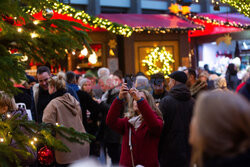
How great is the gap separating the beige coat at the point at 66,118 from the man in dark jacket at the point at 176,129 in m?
1.23

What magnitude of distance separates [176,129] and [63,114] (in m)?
1.62

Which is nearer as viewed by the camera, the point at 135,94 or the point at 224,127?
the point at 224,127

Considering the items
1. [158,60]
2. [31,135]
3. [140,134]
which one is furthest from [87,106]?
[158,60]

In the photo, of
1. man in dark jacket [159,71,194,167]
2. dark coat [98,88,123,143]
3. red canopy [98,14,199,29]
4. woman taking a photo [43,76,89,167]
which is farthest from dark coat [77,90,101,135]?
red canopy [98,14,199,29]

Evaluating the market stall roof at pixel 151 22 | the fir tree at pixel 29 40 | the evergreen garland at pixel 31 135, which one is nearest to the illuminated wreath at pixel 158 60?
the market stall roof at pixel 151 22

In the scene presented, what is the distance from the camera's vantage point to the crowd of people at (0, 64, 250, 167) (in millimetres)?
1900

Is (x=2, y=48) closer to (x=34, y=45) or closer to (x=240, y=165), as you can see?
(x=34, y=45)

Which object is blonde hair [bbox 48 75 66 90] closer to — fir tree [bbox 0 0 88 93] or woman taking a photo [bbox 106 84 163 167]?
woman taking a photo [bbox 106 84 163 167]

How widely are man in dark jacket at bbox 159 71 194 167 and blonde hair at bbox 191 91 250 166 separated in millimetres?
3534

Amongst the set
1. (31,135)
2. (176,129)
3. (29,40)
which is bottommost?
(176,129)

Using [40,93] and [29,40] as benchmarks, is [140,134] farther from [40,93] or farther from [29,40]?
[40,93]

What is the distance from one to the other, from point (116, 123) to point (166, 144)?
88cm

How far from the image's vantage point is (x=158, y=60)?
17188mm

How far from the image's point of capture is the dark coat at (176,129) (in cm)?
554
